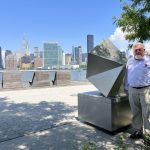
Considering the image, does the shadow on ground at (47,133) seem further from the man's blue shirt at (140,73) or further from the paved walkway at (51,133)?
the man's blue shirt at (140,73)

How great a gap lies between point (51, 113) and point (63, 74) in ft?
27.8

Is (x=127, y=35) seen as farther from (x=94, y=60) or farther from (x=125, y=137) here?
(x=125, y=137)

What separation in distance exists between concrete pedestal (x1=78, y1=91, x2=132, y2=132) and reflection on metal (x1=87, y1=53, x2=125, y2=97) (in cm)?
20

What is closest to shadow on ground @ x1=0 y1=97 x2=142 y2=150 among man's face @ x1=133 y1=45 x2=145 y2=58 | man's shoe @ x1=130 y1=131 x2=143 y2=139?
man's shoe @ x1=130 y1=131 x2=143 y2=139

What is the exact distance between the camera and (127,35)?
6117mm

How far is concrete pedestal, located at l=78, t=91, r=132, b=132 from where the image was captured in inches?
195

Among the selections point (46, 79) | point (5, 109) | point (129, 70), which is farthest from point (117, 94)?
point (46, 79)

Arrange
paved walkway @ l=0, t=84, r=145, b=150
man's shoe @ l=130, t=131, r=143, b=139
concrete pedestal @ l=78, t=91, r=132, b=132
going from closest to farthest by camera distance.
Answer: paved walkway @ l=0, t=84, r=145, b=150 < man's shoe @ l=130, t=131, r=143, b=139 < concrete pedestal @ l=78, t=91, r=132, b=132

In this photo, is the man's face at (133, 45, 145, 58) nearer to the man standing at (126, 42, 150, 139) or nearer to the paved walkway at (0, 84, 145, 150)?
the man standing at (126, 42, 150, 139)

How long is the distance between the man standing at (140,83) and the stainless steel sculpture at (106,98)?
42cm

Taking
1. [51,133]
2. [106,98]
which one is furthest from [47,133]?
[106,98]

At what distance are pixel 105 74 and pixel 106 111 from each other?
2.57 ft

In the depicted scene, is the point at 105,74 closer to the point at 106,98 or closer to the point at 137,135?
the point at 106,98

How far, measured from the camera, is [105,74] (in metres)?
5.20
